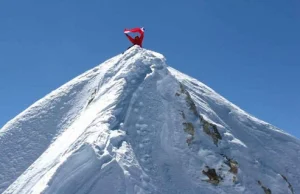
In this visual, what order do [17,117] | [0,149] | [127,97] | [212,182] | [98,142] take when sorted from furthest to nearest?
[17,117]
[0,149]
[127,97]
[212,182]
[98,142]

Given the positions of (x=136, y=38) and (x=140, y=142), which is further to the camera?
(x=136, y=38)

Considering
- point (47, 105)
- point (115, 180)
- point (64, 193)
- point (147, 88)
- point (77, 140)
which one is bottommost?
point (64, 193)

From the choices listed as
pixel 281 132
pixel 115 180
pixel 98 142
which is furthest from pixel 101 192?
pixel 281 132

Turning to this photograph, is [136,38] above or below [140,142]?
above

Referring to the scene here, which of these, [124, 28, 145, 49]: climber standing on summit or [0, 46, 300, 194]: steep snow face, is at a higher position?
[124, 28, 145, 49]: climber standing on summit

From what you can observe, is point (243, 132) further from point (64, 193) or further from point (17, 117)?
point (17, 117)

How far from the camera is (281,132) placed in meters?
20.7

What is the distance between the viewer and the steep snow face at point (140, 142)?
40.9 feet

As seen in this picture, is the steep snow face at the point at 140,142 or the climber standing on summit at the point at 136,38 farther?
the climber standing on summit at the point at 136,38

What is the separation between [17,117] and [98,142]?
8.71 metres

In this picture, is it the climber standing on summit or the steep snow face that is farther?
the climber standing on summit

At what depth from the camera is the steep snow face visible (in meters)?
12.5

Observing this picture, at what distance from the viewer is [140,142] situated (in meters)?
14.1

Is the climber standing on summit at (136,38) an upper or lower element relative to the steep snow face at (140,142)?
upper
